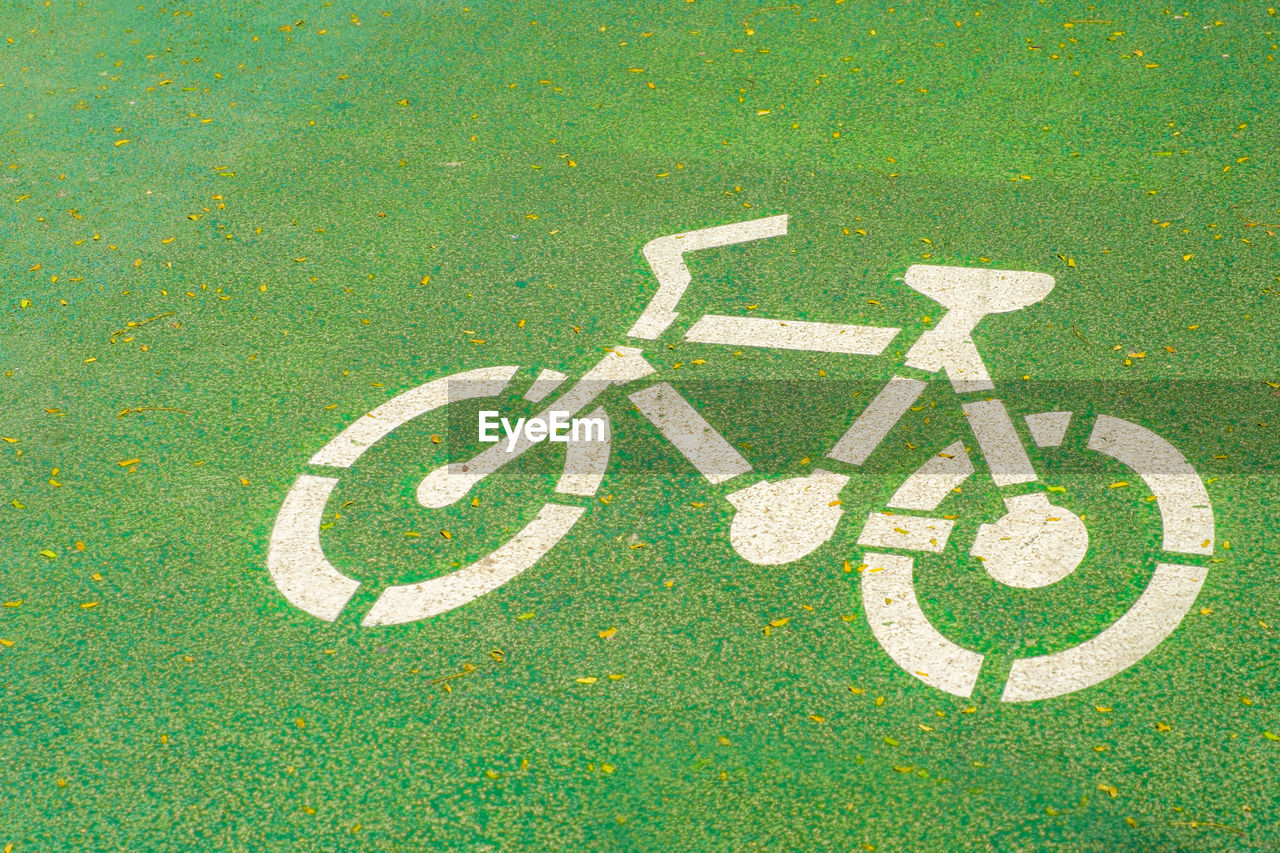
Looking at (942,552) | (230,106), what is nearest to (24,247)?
(230,106)

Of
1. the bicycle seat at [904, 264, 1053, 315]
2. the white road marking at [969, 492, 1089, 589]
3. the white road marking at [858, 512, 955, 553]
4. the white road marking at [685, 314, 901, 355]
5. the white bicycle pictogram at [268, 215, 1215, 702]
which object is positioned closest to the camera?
the white bicycle pictogram at [268, 215, 1215, 702]

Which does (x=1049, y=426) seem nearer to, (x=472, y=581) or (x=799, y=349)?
(x=799, y=349)

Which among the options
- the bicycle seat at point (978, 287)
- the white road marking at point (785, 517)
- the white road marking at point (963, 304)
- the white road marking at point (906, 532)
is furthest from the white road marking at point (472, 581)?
the bicycle seat at point (978, 287)

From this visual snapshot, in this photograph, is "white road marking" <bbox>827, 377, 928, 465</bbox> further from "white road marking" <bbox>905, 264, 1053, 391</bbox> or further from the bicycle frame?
"white road marking" <bbox>905, 264, 1053, 391</bbox>

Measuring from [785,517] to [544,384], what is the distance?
140cm

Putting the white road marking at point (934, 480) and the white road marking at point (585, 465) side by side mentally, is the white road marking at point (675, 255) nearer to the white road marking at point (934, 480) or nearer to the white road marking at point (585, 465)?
the white road marking at point (585, 465)

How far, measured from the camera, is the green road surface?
10.9 feet

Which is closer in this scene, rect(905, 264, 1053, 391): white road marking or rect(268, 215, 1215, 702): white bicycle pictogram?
rect(268, 215, 1215, 702): white bicycle pictogram

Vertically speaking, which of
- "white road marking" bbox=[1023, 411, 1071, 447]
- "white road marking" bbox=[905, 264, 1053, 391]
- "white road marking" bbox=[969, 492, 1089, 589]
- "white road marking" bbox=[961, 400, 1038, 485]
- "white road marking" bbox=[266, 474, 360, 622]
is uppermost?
"white road marking" bbox=[905, 264, 1053, 391]

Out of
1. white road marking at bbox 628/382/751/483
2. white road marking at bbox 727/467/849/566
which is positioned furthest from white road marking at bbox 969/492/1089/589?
white road marking at bbox 628/382/751/483

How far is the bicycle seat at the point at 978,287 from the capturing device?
16.8 ft

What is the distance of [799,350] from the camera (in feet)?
16.2

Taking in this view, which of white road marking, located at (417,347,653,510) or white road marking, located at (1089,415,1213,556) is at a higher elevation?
white road marking, located at (1089,415,1213,556)

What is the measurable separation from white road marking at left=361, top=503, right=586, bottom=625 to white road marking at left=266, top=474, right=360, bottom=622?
0.19m
